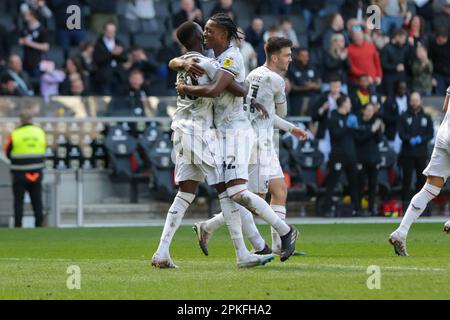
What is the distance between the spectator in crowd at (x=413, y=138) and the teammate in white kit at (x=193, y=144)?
1341cm

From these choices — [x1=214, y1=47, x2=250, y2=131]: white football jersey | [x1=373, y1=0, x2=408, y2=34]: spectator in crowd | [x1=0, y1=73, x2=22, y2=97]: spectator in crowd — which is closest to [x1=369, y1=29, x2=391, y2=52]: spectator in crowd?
[x1=373, y1=0, x2=408, y2=34]: spectator in crowd

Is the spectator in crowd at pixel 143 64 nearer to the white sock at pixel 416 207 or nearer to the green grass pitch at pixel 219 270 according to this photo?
the green grass pitch at pixel 219 270

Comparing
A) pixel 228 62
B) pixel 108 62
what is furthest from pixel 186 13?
pixel 228 62

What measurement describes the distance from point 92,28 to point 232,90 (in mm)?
15721

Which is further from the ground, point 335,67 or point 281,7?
point 281,7

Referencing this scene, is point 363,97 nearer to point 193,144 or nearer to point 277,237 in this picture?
point 277,237

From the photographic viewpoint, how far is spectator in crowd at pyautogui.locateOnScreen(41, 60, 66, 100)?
83.3ft

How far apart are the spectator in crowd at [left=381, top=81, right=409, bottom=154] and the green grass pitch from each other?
263 inches

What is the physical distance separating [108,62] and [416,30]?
6.58 m

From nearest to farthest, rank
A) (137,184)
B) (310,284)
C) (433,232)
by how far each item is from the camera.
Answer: (310,284) → (433,232) → (137,184)

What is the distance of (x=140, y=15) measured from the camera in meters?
28.4

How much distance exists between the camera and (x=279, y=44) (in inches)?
588
